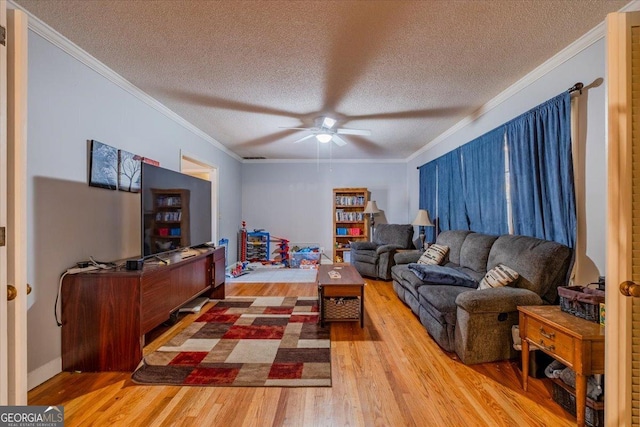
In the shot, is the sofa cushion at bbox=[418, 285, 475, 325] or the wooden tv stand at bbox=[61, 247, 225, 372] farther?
the sofa cushion at bbox=[418, 285, 475, 325]

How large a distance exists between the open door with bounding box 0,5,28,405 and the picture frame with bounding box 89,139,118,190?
4.40ft

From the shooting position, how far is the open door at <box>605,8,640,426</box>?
1158mm

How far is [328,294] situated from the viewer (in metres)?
2.88

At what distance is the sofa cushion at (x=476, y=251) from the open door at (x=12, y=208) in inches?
139

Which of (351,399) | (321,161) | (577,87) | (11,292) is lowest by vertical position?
(351,399)

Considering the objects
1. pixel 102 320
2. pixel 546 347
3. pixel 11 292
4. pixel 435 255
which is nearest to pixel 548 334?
pixel 546 347

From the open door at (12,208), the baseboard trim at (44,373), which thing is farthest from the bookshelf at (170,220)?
the open door at (12,208)

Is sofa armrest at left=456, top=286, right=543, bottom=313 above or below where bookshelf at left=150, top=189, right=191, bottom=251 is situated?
below

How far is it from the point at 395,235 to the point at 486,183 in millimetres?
A: 2245

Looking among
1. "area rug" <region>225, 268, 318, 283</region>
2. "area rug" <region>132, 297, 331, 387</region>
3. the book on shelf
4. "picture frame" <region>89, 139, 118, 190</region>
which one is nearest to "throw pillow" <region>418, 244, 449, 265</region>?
"area rug" <region>132, 297, 331, 387</region>

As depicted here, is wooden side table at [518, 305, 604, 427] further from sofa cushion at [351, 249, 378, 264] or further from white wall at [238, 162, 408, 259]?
white wall at [238, 162, 408, 259]

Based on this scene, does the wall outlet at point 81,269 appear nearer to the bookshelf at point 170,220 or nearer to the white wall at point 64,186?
the white wall at point 64,186

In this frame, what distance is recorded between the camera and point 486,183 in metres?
3.38

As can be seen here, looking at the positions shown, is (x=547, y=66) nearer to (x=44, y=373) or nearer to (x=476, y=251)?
(x=476, y=251)
